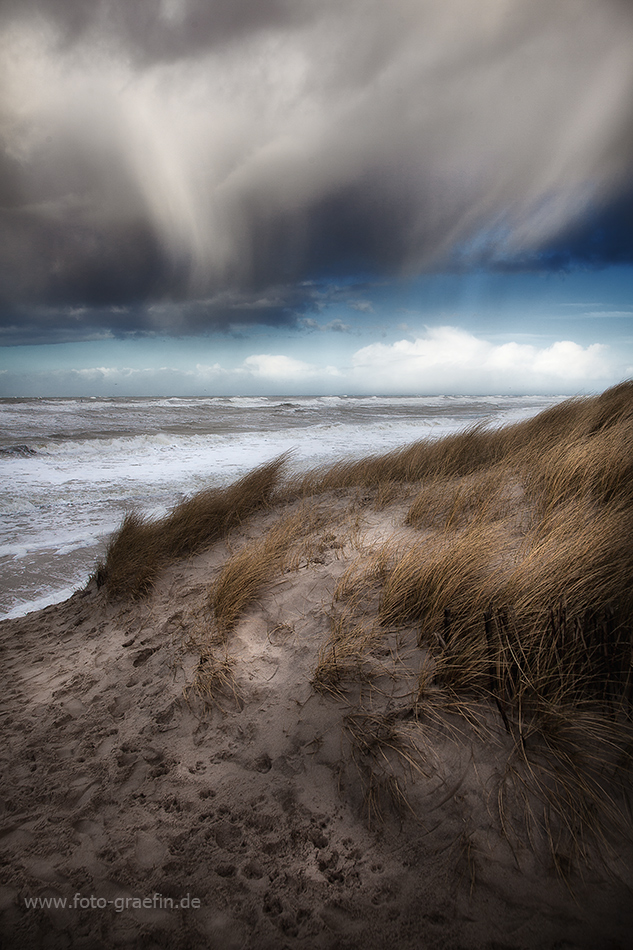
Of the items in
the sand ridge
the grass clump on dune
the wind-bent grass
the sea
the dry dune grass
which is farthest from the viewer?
the sea

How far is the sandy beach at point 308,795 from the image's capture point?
147cm

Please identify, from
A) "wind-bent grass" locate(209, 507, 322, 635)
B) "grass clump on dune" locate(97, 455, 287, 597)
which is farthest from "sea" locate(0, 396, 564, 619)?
"wind-bent grass" locate(209, 507, 322, 635)

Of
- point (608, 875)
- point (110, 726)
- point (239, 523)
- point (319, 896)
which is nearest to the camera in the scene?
point (608, 875)

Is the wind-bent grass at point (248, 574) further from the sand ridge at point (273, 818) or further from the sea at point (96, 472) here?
the sea at point (96, 472)

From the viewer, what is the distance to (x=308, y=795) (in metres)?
1.84

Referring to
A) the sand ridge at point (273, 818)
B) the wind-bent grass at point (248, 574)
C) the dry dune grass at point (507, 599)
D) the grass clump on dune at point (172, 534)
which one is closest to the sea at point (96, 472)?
the grass clump on dune at point (172, 534)

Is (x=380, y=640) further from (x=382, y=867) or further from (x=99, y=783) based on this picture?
(x=99, y=783)

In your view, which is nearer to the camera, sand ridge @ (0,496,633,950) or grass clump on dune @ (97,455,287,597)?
sand ridge @ (0,496,633,950)

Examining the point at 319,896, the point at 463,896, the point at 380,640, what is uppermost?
the point at 380,640

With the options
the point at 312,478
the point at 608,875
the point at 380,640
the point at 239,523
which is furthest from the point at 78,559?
the point at 608,875

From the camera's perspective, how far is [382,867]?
158 centimetres

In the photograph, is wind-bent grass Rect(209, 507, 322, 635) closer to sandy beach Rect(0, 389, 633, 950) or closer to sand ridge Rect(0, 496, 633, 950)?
sandy beach Rect(0, 389, 633, 950)

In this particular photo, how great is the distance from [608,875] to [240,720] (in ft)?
5.53

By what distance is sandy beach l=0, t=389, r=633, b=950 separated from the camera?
1473 millimetres
